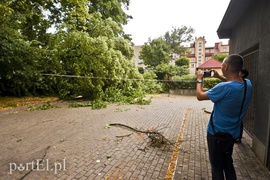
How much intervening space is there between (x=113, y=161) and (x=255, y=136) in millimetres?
3310

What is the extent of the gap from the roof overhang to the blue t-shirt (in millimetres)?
3469

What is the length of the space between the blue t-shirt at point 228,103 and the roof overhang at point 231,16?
3.47m

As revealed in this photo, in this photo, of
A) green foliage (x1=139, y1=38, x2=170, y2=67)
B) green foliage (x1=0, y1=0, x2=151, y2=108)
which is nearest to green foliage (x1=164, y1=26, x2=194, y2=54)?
green foliage (x1=139, y1=38, x2=170, y2=67)

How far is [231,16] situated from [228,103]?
4.76m

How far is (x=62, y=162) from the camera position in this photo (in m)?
3.56

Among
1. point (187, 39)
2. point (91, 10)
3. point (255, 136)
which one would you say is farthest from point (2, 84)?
point (187, 39)

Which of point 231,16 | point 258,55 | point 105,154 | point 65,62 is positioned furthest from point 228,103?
point 65,62

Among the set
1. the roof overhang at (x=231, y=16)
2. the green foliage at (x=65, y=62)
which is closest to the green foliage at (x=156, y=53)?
the green foliage at (x=65, y=62)

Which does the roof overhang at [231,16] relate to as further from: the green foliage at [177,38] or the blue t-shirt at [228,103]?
the green foliage at [177,38]

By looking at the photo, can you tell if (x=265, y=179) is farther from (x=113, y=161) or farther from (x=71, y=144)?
(x=71, y=144)

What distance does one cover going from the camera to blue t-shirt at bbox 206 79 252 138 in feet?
6.77

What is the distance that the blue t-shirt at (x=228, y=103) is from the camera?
81.2 inches

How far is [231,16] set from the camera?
555cm

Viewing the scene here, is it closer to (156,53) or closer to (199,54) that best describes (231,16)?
(156,53)
